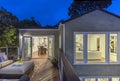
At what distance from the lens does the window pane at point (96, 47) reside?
13516 millimetres

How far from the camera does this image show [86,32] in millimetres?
13273

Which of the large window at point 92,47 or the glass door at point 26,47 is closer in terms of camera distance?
the large window at point 92,47

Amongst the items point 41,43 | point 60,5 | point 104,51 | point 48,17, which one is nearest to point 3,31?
point 41,43

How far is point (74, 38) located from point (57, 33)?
5.57 meters

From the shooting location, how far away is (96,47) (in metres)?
14.2

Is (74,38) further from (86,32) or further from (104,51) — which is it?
(104,51)

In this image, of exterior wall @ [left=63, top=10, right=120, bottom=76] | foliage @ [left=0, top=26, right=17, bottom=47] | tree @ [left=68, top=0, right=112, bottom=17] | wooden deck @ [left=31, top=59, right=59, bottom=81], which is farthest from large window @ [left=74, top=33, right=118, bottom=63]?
tree @ [left=68, top=0, right=112, bottom=17]

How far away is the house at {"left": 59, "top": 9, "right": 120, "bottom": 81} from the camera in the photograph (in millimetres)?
13203

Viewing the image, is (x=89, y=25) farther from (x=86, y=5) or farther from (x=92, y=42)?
(x=86, y=5)

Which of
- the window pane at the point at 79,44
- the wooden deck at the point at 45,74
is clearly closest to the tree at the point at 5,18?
the wooden deck at the point at 45,74

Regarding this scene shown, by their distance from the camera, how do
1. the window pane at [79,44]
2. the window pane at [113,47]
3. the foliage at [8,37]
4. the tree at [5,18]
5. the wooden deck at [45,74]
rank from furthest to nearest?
the tree at [5,18] → the foliage at [8,37] → the window pane at [113,47] → the window pane at [79,44] → the wooden deck at [45,74]

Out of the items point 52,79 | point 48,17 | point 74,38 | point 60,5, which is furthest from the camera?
point 60,5

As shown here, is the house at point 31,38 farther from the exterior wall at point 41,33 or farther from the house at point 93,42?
the house at point 93,42

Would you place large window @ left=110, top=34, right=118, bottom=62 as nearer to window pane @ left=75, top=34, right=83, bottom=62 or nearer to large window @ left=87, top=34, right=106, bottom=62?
large window @ left=87, top=34, right=106, bottom=62
